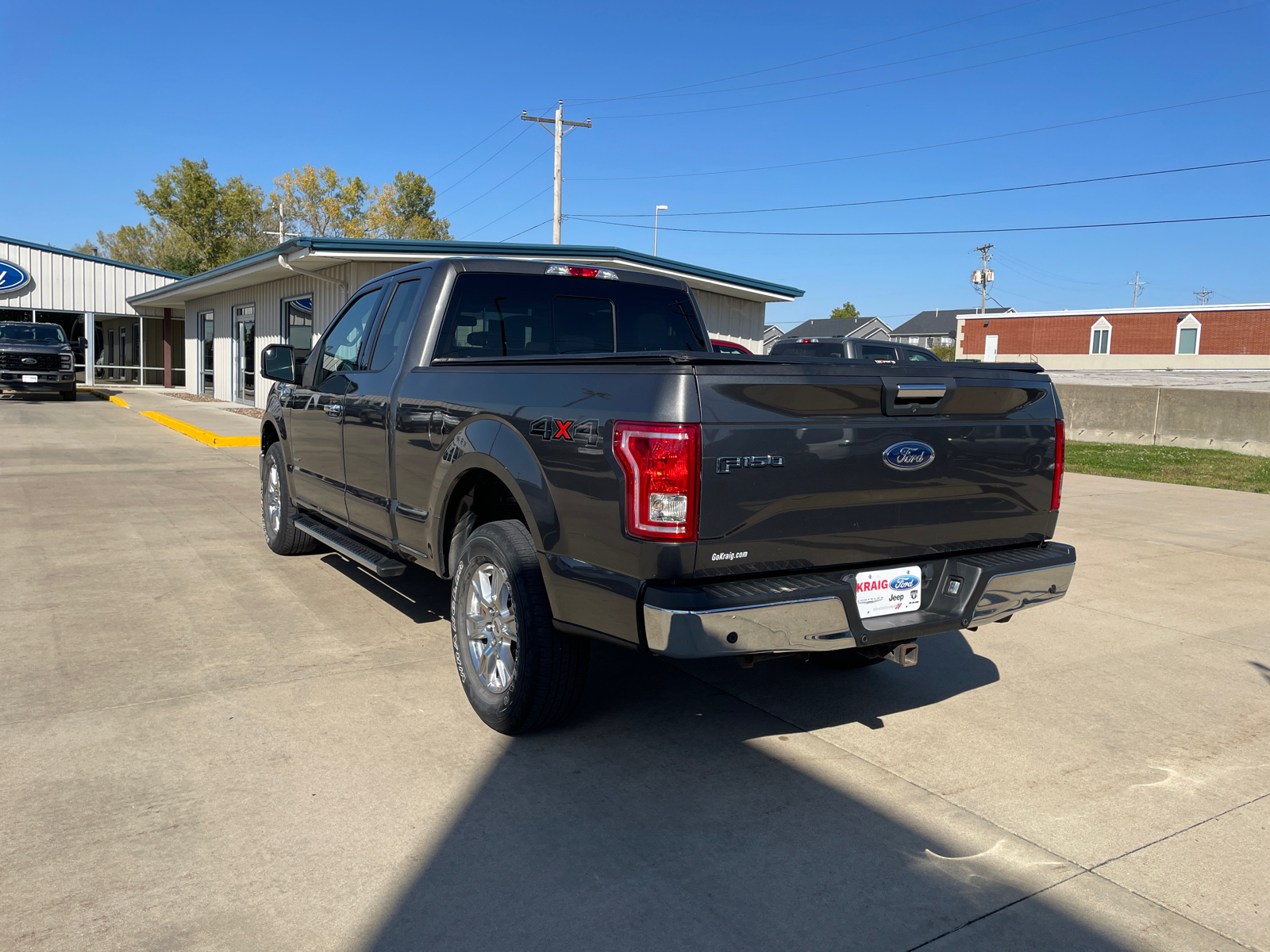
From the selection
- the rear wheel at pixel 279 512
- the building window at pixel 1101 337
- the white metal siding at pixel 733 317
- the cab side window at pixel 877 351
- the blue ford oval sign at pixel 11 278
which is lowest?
the rear wheel at pixel 279 512

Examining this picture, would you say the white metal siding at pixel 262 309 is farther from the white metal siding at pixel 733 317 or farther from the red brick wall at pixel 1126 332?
the red brick wall at pixel 1126 332

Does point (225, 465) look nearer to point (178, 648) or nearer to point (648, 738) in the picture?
point (178, 648)

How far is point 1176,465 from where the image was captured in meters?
15.9

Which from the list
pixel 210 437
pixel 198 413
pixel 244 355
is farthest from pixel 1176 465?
pixel 244 355

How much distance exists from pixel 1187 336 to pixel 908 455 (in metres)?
51.4

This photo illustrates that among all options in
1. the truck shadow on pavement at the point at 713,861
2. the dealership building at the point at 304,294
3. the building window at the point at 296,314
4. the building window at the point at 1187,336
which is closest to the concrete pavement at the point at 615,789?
the truck shadow on pavement at the point at 713,861

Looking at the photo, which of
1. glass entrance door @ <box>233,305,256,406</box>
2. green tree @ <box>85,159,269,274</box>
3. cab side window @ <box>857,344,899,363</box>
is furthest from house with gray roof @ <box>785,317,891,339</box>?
cab side window @ <box>857,344,899,363</box>

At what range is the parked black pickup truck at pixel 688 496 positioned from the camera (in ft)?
10.1

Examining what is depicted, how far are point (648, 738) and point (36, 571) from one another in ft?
15.9

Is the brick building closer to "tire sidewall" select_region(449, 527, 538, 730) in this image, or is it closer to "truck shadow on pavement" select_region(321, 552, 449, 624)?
"truck shadow on pavement" select_region(321, 552, 449, 624)

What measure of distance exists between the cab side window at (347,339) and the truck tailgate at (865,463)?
3198 millimetres

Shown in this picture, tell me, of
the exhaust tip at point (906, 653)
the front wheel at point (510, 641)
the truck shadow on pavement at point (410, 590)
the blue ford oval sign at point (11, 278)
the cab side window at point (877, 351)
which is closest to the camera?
the front wheel at point (510, 641)

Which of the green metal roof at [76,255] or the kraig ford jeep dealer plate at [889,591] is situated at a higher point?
the green metal roof at [76,255]

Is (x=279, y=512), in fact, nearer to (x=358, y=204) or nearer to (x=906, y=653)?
(x=906, y=653)
